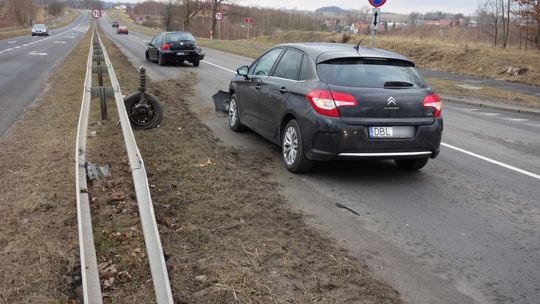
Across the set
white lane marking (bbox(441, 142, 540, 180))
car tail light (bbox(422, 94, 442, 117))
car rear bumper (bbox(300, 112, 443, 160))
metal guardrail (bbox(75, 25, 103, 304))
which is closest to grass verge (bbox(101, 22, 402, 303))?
metal guardrail (bbox(75, 25, 103, 304))

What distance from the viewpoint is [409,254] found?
4312 millimetres

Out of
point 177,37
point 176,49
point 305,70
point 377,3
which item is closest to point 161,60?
point 176,49

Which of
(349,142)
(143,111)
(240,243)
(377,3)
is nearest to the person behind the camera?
(240,243)

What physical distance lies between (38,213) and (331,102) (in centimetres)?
328

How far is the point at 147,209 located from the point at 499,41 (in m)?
37.4

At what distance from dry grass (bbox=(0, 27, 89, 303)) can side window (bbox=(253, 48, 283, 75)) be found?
2963 millimetres

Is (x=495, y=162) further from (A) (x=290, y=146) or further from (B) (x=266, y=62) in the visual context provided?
(B) (x=266, y=62)

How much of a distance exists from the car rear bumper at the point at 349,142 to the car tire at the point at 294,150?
0.46 feet

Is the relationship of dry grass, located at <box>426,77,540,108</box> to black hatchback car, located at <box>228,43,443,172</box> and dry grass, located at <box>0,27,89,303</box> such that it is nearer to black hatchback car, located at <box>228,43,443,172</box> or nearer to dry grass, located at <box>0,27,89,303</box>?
black hatchback car, located at <box>228,43,443,172</box>

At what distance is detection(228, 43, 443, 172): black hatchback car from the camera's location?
5953 millimetres

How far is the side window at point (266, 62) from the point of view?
769cm

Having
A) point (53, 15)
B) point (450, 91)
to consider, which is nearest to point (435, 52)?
point (450, 91)

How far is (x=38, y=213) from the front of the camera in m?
4.83

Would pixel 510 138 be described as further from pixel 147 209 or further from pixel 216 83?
pixel 216 83
